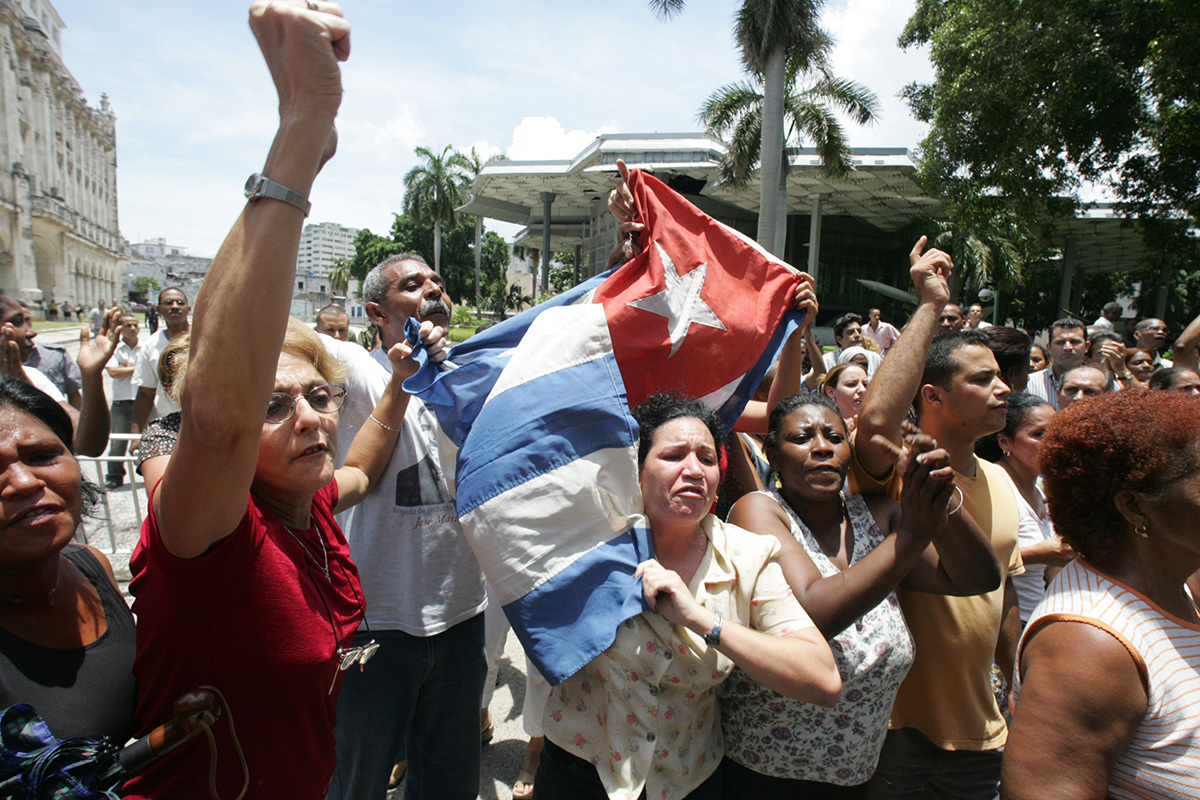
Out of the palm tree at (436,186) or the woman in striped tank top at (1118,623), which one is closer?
the woman in striped tank top at (1118,623)

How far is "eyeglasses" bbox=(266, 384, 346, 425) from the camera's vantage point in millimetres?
1630

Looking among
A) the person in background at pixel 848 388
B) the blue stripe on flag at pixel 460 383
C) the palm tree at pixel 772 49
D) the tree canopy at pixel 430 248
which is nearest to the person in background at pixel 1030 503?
the person in background at pixel 848 388

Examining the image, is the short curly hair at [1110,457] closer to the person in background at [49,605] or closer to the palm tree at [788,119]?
the person in background at [49,605]

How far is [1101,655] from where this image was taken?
1.54 m

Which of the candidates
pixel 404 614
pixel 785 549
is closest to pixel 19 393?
pixel 404 614

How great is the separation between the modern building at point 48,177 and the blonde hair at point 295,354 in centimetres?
5531

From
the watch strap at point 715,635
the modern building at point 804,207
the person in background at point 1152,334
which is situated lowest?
the watch strap at point 715,635

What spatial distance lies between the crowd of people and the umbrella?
0.06 m

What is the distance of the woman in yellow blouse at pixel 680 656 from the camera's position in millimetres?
1793

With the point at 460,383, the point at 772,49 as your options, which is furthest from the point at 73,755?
the point at 772,49

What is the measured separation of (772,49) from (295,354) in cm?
1941

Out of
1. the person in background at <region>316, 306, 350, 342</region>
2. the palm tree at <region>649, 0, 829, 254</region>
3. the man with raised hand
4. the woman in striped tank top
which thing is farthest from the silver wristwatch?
the palm tree at <region>649, 0, 829, 254</region>

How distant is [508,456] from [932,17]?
19119 mm

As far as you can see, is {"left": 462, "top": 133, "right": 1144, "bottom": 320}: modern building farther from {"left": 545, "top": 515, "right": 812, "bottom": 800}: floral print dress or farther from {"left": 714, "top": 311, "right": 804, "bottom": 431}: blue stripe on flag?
{"left": 545, "top": 515, "right": 812, "bottom": 800}: floral print dress
